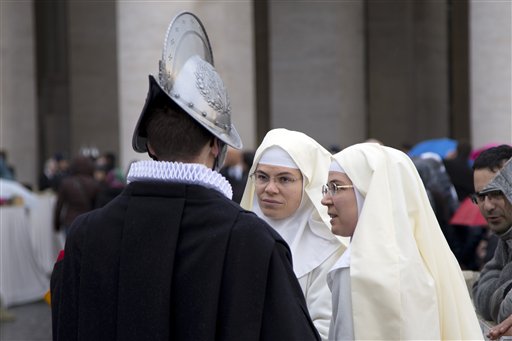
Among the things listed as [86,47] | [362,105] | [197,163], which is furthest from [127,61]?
[197,163]

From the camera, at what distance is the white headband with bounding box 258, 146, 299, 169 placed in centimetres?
480

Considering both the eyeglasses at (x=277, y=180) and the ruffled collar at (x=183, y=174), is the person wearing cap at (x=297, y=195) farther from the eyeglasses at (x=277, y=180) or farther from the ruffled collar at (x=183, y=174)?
the ruffled collar at (x=183, y=174)

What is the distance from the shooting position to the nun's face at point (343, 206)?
145 inches

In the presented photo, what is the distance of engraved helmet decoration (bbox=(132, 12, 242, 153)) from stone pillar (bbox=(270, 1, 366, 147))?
47.5ft

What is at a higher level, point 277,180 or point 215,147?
point 215,147

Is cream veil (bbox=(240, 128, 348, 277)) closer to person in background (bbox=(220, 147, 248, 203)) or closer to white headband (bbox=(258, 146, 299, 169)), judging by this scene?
white headband (bbox=(258, 146, 299, 169))

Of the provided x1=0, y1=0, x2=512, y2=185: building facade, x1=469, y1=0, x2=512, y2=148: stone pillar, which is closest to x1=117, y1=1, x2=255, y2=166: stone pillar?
x1=0, y1=0, x2=512, y2=185: building facade

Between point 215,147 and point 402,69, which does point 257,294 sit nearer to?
point 215,147

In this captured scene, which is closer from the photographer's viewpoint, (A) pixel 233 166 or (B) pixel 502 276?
(B) pixel 502 276

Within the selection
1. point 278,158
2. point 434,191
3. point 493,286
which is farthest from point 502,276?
point 434,191

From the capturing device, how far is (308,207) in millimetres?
4801

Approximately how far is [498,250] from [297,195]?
1020 mm

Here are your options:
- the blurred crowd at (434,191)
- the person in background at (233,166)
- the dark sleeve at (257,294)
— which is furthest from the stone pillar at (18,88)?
the dark sleeve at (257,294)

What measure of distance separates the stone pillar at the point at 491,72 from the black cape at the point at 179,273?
11327mm
